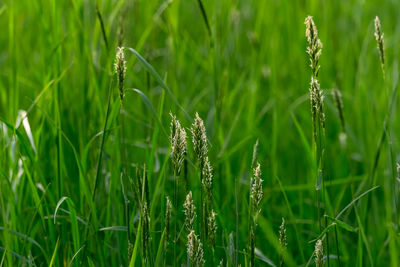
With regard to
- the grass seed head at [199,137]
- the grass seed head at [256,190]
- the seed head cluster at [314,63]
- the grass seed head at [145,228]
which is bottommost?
the grass seed head at [145,228]

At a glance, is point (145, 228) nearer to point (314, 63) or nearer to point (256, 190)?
point (256, 190)

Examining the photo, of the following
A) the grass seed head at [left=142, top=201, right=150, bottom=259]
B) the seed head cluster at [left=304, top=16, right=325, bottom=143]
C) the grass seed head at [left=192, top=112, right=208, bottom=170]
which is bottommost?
the grass seed head at [left=142, top=201, right=150, bottom=259]

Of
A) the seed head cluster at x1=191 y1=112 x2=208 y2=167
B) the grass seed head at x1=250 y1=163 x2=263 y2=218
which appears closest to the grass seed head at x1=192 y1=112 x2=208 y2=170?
the seed head cluster at x1=191 y1=112 x2=208 y2=167

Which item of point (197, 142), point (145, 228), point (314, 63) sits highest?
point (314, 63)

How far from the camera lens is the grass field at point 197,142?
1666mm

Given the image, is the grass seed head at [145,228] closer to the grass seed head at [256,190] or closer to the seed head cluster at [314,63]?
the grass seed head at [256,190]

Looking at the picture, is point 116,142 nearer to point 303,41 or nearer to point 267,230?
point 267,230

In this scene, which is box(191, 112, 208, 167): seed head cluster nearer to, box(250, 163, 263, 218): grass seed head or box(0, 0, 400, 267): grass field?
box(0, 0, 400, 267): grass field

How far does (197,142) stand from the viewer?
1.44 metres

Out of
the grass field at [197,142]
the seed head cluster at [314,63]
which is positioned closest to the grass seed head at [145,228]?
the grass field at [197,142]

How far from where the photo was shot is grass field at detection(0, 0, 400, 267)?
5.47ft

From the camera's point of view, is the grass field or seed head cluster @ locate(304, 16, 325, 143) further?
the grass field

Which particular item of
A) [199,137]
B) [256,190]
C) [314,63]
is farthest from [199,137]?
[314,63]

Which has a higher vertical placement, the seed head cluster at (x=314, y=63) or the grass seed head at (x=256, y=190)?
the seed head cluster at (x=314, y=63)
